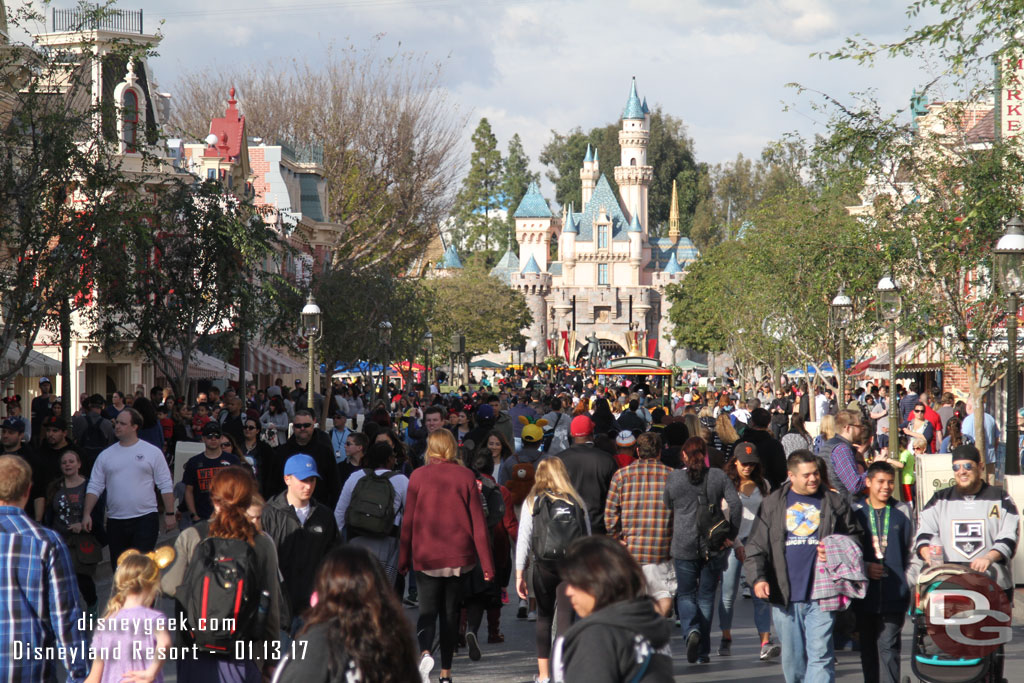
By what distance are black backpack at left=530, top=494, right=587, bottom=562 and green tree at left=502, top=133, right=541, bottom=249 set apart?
4442 inches

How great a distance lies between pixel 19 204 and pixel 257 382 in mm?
27671

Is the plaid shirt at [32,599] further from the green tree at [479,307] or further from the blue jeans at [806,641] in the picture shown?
the green tree at [479,307]

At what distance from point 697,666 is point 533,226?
126 metres

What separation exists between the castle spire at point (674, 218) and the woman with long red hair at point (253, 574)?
12257 centimetres

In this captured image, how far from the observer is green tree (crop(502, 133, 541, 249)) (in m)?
125

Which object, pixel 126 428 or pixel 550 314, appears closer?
pixel 126 428

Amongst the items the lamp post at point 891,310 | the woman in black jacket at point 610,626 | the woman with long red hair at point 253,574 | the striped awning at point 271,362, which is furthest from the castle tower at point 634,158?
the woman in black jacket at point 610,626

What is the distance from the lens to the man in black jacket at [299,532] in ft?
23.5

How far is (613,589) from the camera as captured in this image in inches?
169

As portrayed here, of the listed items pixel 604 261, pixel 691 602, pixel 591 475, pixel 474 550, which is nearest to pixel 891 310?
pixel 591 475

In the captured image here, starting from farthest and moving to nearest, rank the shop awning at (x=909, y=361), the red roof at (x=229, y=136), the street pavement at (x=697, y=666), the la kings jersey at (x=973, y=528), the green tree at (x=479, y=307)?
the green tree at (x=479, y=307), the red roof at (x=229, y=136), the shop awning at (x=909, y=361), the street pavement at (x=697, y=666), the la kings jersey at (x=973, y=528)

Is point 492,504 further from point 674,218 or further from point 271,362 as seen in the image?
point 674,218

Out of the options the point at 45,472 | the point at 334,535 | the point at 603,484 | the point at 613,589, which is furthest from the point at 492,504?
the point at 613,589

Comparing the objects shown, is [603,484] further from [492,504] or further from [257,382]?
[257,382]
